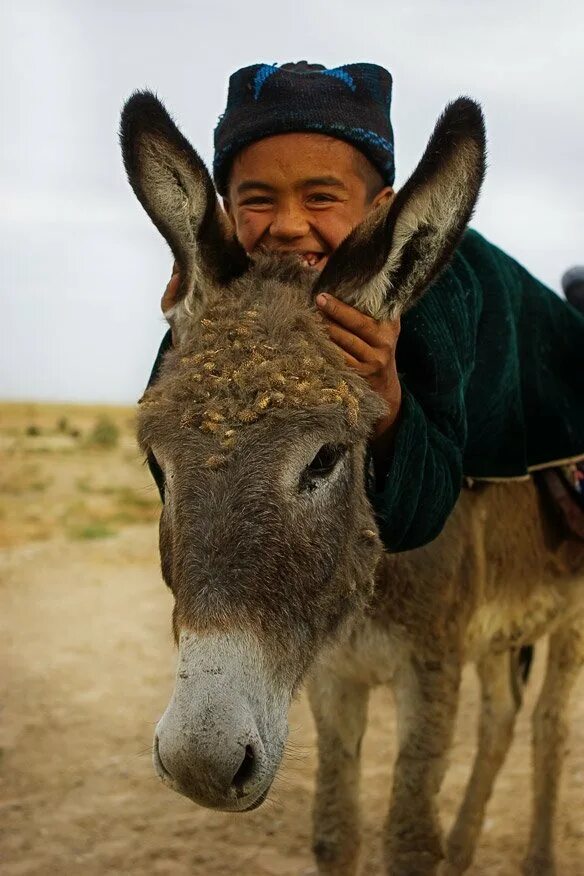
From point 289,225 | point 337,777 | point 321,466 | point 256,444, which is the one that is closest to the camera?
point 256,444

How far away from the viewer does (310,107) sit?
2723 millimetres

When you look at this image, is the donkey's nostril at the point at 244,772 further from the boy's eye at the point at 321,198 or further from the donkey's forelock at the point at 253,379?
the boy's eye at the point at 321,198

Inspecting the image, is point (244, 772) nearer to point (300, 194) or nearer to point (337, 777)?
point (300, 194)

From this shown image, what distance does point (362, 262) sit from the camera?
2.30m

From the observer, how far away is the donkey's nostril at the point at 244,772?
1830mm

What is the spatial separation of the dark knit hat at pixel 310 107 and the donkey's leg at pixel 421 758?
189 cm

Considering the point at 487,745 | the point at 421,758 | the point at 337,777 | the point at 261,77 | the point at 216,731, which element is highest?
the point at 261,77

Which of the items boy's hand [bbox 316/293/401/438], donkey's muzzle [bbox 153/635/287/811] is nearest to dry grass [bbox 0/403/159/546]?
boy's hand [bbox 316/293/401/438]

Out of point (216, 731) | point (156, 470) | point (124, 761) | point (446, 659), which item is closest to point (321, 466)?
point (156, 470)

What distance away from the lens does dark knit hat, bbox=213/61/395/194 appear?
107 inches

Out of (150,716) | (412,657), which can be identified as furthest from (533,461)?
(150,716)

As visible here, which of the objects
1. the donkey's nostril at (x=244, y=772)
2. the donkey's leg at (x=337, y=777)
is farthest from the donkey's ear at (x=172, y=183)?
Result: the donkey's leg at (x=337, y=777)

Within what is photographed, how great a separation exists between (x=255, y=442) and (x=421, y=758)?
190 cm

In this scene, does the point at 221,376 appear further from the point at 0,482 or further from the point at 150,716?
the point at 0,482
